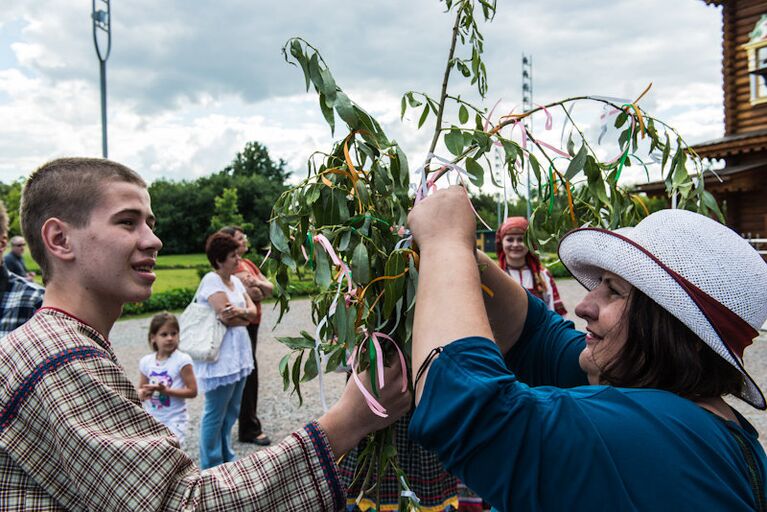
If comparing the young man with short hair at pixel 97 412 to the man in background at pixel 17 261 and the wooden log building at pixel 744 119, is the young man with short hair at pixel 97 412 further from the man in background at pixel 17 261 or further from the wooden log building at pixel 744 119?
the wooden log building at pixel 744 119

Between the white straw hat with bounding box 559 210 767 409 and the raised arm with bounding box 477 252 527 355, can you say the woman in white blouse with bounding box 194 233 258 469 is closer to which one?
the raised arm with bounding box 477 252 527 355

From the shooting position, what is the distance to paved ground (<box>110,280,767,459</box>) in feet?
21.4

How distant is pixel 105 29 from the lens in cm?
1189

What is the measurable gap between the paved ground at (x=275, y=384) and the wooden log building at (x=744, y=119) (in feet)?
13.4

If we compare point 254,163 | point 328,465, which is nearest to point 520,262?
point 328,465

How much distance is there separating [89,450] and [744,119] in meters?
16.8

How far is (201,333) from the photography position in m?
4.97

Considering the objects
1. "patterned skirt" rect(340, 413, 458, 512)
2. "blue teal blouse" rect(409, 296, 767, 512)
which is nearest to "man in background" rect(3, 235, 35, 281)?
"patterned skirt" rect(340, 413, 458, 512)

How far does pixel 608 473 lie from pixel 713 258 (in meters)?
0.52

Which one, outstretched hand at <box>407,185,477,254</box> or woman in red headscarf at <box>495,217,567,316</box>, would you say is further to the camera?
woman in red headscarf at <box>495,217,567,316</box>

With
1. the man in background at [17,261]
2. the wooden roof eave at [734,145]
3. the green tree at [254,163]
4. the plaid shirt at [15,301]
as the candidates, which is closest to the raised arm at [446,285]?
the plaid shirt at [15,301]

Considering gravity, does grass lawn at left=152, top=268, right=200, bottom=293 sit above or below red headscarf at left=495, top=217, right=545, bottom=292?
below

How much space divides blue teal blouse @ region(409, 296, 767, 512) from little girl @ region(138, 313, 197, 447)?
150 inches

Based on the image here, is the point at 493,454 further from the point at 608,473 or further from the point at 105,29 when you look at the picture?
the point at 105,29
